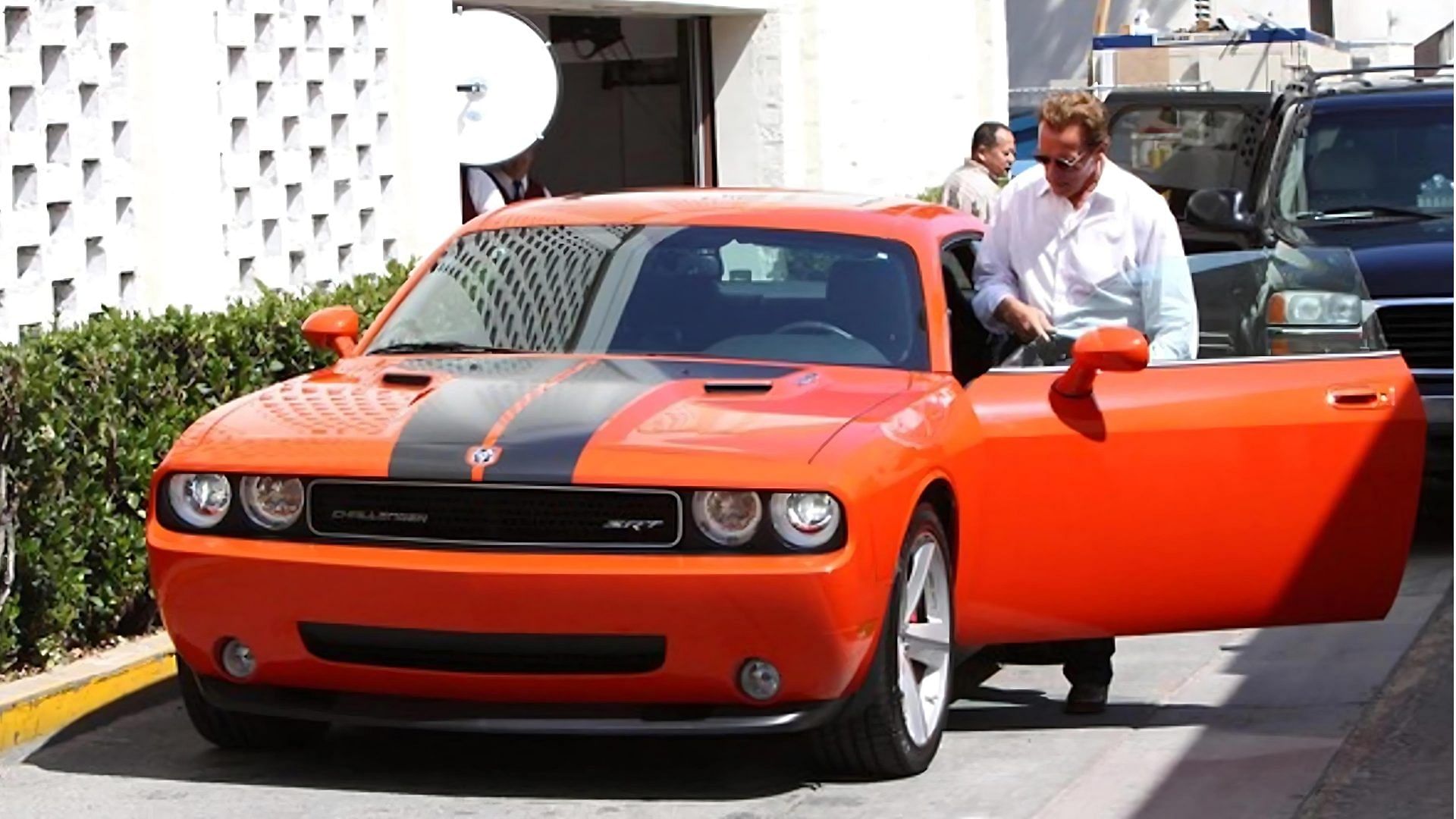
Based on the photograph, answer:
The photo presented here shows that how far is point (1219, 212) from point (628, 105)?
25.0ft

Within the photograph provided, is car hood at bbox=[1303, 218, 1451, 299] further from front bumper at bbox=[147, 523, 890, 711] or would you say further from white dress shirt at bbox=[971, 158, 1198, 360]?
front bumper at bbox=[147, 523, 890, 711]

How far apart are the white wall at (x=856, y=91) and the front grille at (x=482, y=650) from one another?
1257cm

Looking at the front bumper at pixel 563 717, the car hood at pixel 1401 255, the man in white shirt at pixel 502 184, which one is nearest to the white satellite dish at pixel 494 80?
the man in white shirt at pixel 502 184

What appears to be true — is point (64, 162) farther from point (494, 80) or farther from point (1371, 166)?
point (1371, 166)

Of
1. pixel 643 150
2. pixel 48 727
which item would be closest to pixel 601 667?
pixel 48 727

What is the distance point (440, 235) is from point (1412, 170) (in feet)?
15.7

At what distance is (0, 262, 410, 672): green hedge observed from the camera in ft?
28.2

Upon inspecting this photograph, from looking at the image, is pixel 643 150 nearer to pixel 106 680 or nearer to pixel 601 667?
pixel 106 680

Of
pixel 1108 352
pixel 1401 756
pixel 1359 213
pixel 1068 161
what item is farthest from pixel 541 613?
pixel 1359 213

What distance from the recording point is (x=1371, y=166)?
13.6 metres

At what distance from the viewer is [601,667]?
6957mm

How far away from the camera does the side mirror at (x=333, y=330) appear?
27.7 ft

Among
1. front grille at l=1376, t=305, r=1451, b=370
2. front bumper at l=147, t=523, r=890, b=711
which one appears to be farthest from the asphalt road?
front grille at l=1376, t=305, r=1451, b=370

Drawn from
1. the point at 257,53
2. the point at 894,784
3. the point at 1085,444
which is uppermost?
the point at 257,53
